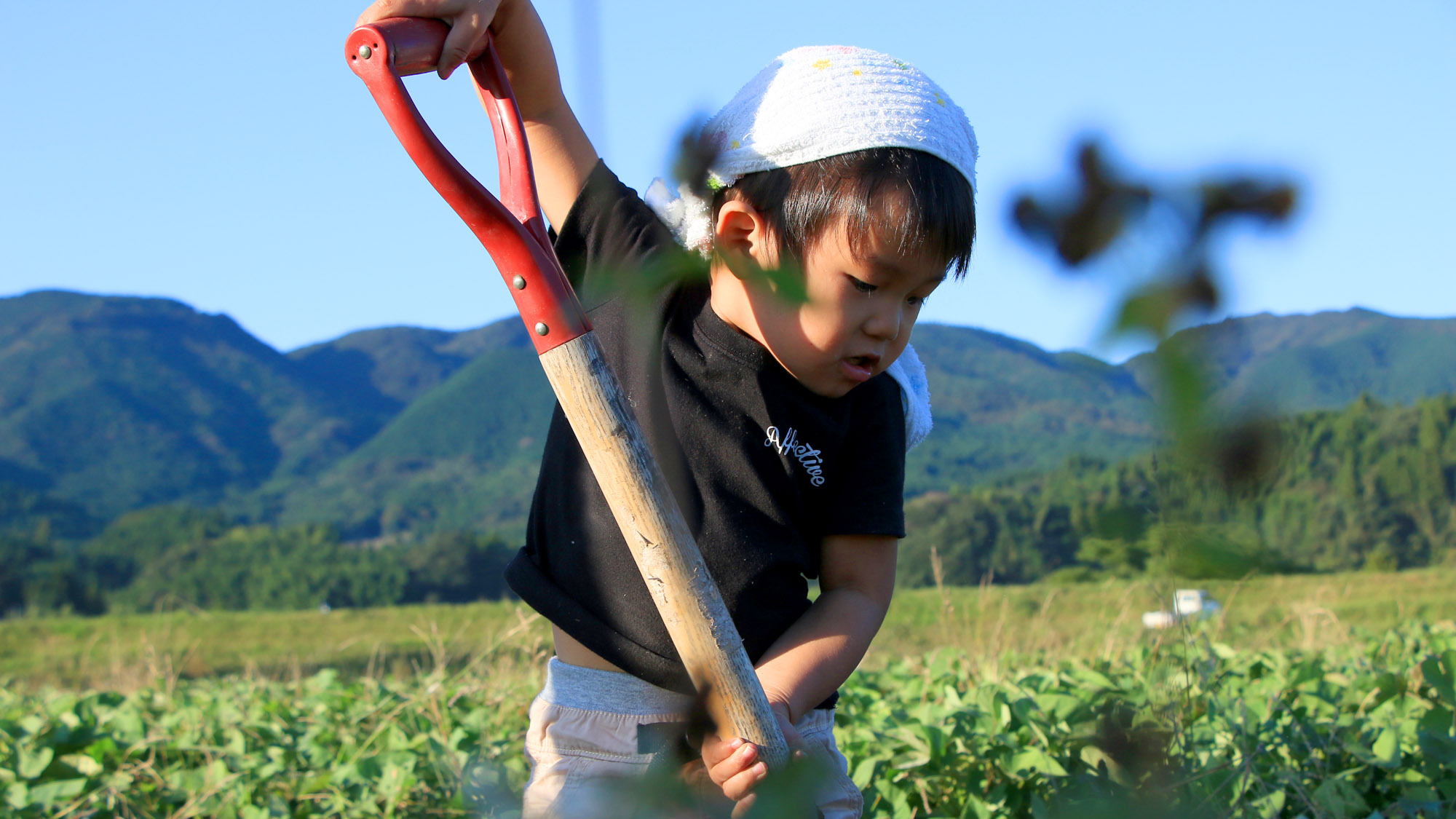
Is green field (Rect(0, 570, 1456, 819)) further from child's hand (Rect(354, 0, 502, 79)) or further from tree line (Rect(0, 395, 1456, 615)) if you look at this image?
child's hand (Rect(354, 0, 502, 79))

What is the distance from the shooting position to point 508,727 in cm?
340

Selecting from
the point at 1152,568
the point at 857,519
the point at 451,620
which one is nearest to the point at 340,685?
the point at 857,519

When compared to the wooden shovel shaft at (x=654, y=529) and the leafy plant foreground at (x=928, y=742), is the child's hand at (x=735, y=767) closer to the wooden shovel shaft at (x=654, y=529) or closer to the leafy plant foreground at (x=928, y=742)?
the wooden shovel shaft at (x=654, y=529)

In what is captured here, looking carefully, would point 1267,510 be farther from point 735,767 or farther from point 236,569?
point 236,569

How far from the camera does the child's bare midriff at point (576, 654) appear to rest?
1.75m

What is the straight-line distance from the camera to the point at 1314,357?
2.35 feet

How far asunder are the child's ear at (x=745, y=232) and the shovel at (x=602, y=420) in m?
0.43

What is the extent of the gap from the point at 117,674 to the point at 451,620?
1494 centimetres

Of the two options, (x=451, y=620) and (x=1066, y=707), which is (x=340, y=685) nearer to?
(x=1066, y=707)

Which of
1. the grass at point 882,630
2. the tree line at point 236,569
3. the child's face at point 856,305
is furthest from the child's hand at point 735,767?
the tree line at point 236,569

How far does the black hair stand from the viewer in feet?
A: 4.58

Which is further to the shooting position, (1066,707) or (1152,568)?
(1066,707)

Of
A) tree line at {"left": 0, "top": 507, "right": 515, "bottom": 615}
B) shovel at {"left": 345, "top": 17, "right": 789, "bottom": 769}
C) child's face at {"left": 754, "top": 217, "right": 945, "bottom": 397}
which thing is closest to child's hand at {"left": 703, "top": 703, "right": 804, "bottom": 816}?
shovel at {"left": 345, "top": 17, "right": 789, "bottom": 769}

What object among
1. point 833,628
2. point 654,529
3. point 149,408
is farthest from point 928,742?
point 149,408
